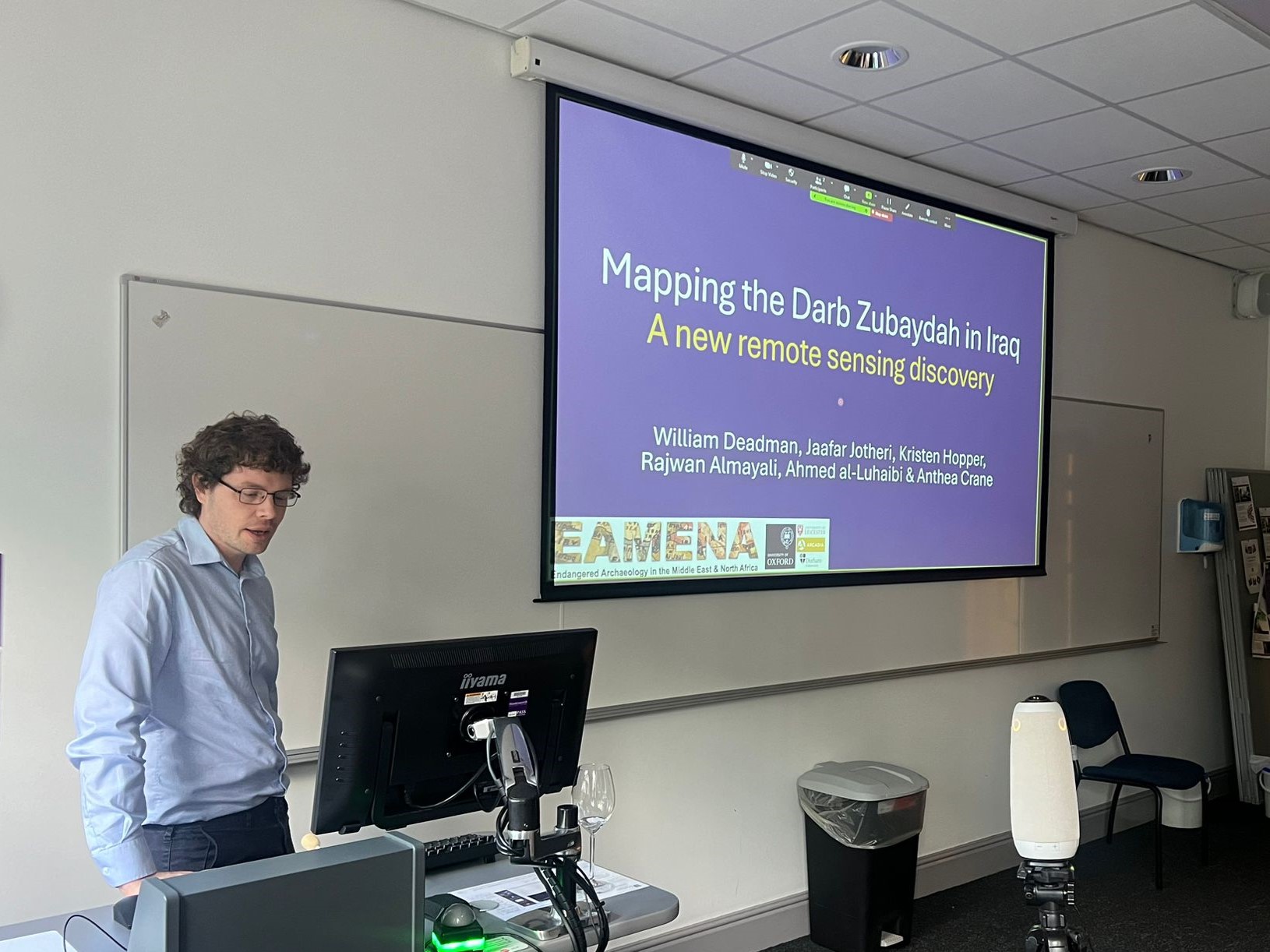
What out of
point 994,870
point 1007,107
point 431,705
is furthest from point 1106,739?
point 431,705

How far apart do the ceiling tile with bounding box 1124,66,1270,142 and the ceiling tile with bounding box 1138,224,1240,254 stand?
1.43 metres

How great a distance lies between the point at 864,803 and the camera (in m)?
3.78

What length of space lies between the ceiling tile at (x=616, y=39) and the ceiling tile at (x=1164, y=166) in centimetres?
197

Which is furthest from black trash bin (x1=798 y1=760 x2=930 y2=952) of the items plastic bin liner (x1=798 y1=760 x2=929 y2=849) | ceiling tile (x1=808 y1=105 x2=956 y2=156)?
ceiling tile (x1=808 y1=105 x2=956 y2=156)

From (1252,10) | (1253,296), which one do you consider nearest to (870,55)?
(1252,10)

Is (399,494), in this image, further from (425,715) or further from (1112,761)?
(1112,761)

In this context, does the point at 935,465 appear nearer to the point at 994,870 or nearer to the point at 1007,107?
the point at 1007,107

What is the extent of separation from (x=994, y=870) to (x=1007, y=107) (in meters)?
3.11

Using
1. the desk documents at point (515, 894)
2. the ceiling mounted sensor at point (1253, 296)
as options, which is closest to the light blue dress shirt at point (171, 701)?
the desk documents at point (515, 894)

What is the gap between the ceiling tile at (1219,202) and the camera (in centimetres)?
470

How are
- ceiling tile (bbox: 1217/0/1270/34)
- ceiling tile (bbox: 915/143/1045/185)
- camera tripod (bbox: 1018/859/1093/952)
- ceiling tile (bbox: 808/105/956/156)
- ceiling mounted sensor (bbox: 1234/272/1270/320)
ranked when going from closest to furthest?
camera tripod (bbox: 1018/859/1093/952) < ceiling tile (bbox: 1217/0/1270/34) < ceiling tile (bbox: 808/105/956/156) < ceiling tile (bbox: 915/143/1045/185) < ceiling mounted sensor (bbox: 1234/272/1270/320)

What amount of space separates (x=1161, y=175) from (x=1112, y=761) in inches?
105

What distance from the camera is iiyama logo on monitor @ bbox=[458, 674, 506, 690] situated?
1.89 metres

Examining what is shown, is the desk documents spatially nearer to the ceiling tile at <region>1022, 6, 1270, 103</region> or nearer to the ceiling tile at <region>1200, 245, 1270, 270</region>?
the ceiling tile at <region>1022, 6, 1270, 103</region>
